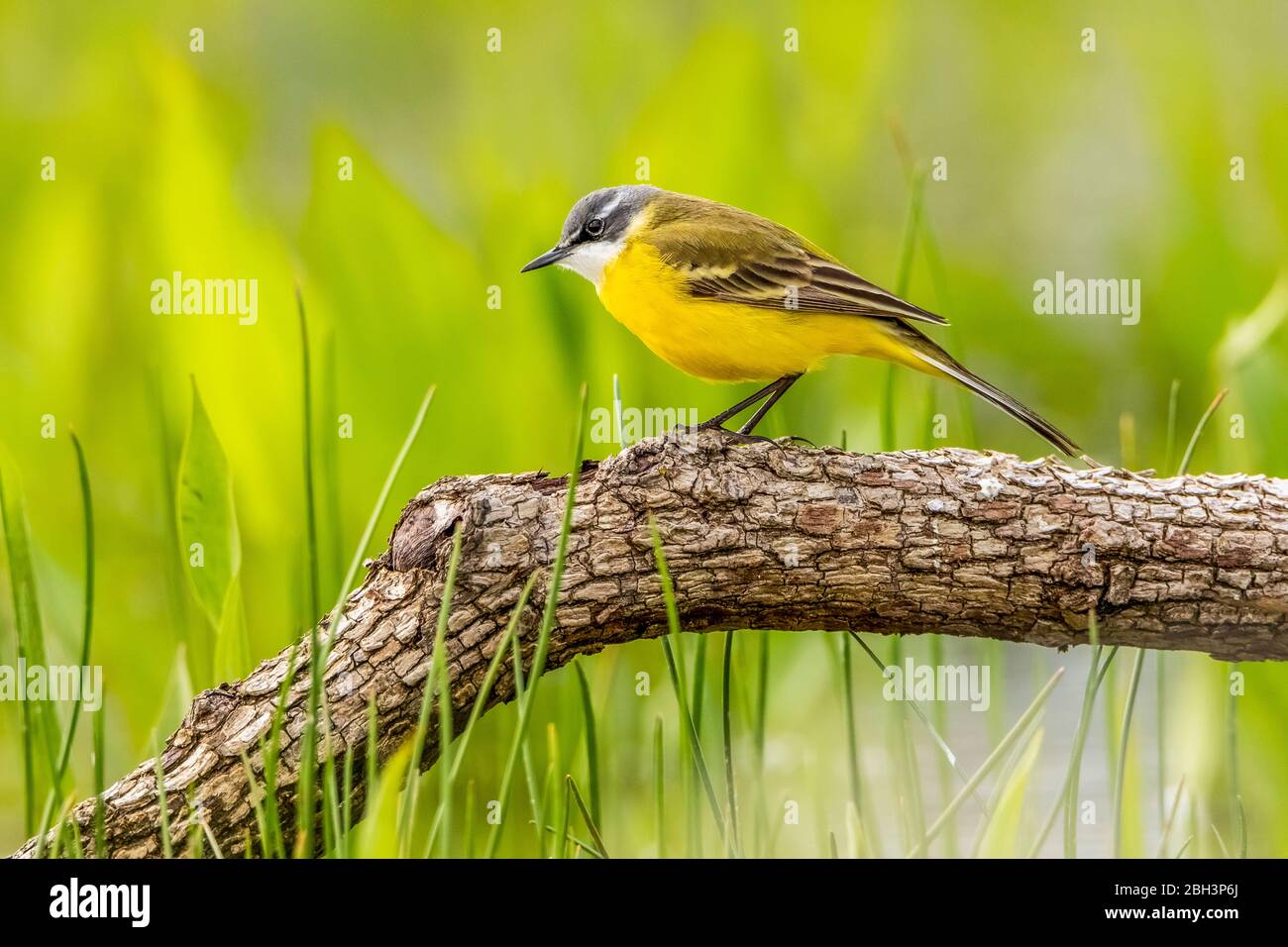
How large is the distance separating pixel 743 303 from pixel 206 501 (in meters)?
0.85

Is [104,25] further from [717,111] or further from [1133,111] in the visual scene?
[1133,111]

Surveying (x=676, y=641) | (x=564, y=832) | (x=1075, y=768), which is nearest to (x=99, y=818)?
(x=564, y=832)

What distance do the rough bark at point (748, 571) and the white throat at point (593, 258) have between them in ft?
2.05

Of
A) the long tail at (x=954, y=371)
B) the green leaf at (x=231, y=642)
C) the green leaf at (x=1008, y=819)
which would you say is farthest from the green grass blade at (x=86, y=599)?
the long tail at (x=954, y=371)

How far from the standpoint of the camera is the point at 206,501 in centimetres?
171

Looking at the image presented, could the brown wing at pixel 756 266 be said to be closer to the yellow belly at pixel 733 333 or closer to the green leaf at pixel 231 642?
the yellow belly at pixel 733 333

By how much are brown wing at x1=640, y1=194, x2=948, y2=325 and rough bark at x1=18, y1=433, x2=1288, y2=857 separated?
46 centimetres

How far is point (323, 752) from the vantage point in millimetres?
1522

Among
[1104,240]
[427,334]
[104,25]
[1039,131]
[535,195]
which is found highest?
[104,25]

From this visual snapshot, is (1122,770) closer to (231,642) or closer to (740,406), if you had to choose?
(740,406)

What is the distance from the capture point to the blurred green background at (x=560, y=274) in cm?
228

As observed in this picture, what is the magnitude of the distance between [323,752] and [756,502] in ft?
1.96

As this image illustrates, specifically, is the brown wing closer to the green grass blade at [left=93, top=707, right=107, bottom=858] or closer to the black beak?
the black beak

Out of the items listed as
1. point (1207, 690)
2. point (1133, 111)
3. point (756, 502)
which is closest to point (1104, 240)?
point (1133, 111)
